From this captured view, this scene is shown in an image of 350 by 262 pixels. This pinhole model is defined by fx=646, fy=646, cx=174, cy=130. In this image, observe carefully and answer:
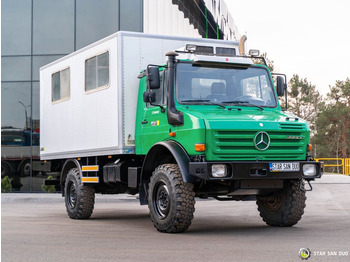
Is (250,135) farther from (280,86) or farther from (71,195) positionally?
(71,195)

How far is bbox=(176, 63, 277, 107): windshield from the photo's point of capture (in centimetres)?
1095

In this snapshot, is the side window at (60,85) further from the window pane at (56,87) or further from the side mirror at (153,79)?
the side mirror at (153,79)

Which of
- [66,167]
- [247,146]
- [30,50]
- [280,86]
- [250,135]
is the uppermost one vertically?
[30,50]

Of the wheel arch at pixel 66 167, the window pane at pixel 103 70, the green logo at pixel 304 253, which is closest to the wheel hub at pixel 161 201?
the green logo at pixel 304 253

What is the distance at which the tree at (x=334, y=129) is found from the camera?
70.8 m

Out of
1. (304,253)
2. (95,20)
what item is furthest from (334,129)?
(304,253)

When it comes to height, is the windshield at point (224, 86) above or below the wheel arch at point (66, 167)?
above

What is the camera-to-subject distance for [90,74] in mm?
13680

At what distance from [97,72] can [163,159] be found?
290 centimetres

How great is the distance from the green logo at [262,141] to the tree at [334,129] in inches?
2427

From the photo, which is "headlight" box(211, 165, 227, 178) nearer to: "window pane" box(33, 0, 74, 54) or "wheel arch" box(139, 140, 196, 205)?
"wheel arch" box(139, 140, 196, 205)

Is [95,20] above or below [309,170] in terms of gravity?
above

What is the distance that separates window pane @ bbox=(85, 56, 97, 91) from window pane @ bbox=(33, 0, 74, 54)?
14666 mm

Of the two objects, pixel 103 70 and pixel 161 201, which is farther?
Answer: pixel 103 70
